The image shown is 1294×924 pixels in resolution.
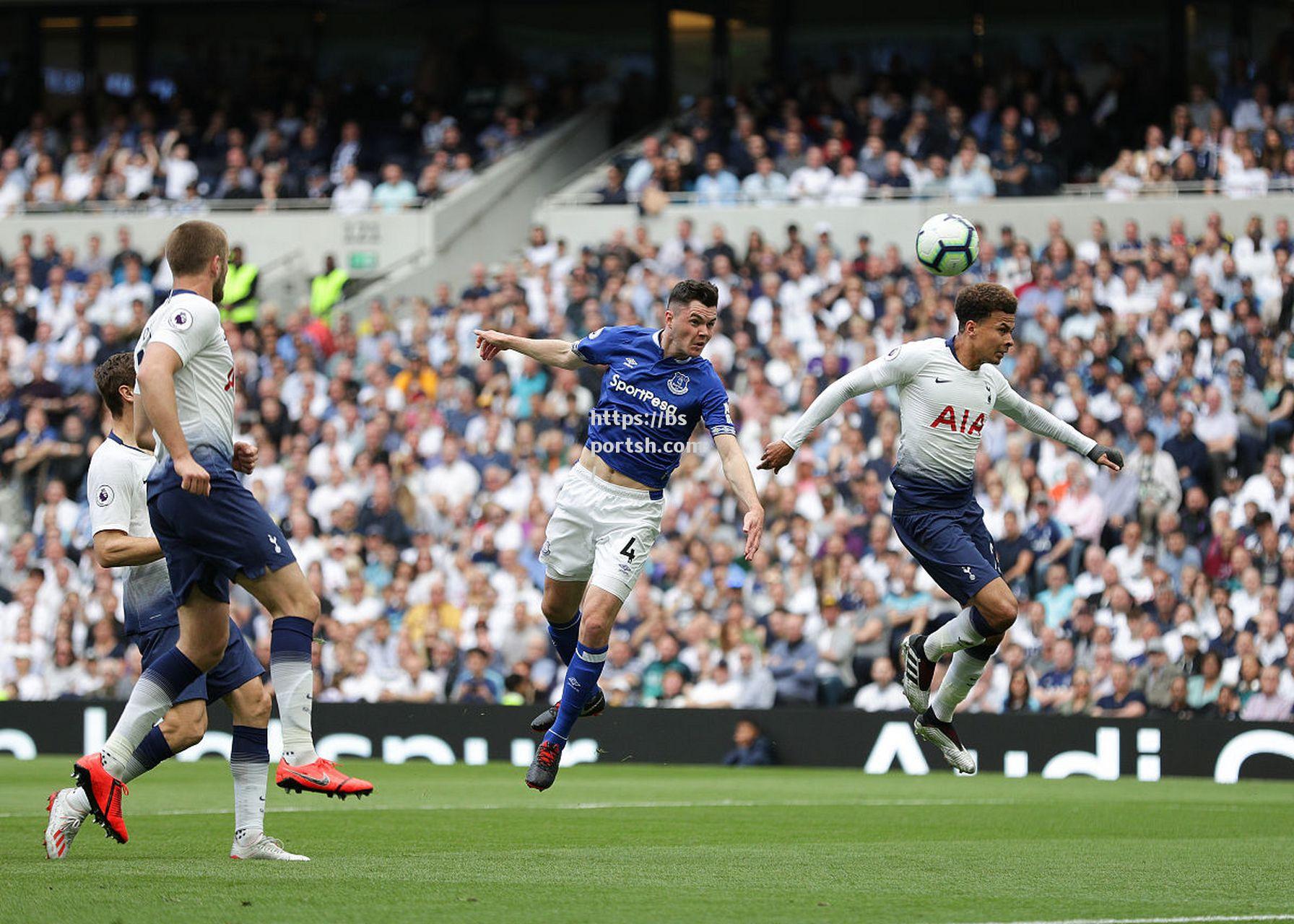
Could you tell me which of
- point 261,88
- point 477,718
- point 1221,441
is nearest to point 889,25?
point 261,88

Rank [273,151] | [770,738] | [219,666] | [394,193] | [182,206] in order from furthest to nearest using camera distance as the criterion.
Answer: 1. [273,151]
2. [182,206]
3. [394,193]
4. [770,738]
5. [219,666]

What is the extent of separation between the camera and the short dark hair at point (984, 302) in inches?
415

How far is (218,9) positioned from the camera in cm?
3148

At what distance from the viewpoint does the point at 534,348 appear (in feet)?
34.9

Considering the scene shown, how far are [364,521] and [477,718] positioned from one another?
12.5 feet

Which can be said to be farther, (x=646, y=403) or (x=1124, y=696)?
(x=1124, y=696)

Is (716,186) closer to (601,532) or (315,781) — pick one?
(601,532)

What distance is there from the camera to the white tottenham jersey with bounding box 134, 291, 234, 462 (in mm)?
8031

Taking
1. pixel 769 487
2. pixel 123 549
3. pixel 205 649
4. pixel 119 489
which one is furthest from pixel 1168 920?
pixel 769 487

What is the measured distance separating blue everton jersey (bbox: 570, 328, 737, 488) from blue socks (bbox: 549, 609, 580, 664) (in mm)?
1089

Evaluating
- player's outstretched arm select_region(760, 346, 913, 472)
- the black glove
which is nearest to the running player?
player's outstretched arm select_region(760, 346, 913, 472)

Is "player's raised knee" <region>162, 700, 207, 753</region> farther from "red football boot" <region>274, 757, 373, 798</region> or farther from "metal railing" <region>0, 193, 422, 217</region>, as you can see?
"metal railing" <region>0, 193, 422, 217</region>

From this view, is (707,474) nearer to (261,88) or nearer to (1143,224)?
(1143,224)

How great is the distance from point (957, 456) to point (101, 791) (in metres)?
5.01
